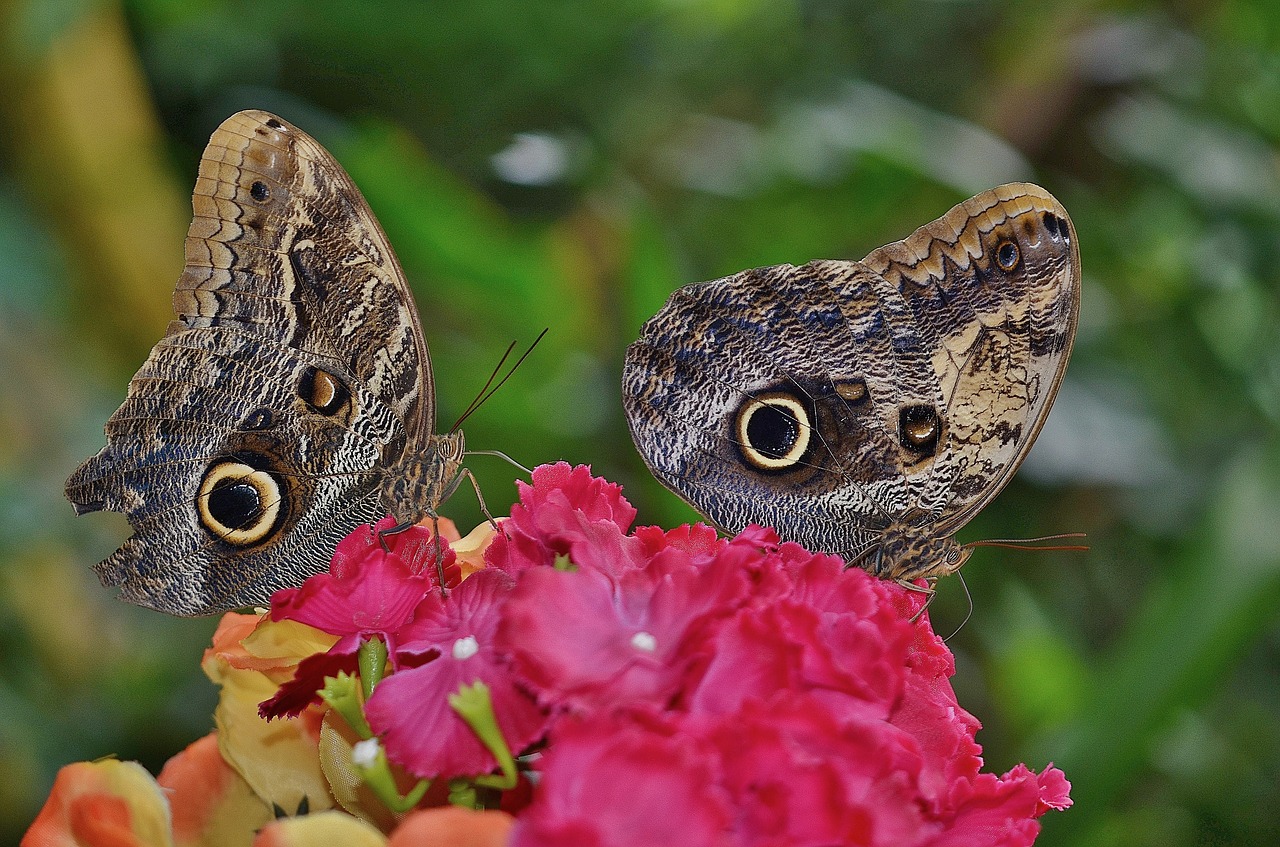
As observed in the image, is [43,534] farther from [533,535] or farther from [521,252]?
[533,535]

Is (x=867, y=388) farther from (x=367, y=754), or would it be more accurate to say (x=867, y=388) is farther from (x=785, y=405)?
(x=367, y=754)

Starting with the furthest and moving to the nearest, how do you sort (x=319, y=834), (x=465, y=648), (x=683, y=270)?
(x=683, y=270) < (x=465, y=648) < (x=319, y=834)

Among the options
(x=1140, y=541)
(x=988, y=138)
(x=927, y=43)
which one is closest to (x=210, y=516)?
(x=988, y=138)

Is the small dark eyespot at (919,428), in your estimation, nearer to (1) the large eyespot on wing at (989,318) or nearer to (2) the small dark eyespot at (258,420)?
(1) the large eyespot on wing at (989,318)

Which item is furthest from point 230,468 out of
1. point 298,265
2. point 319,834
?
point 319,834

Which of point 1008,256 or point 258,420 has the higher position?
point 1008,256

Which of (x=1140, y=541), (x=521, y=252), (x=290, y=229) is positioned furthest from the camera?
(x=1140, y=541)
